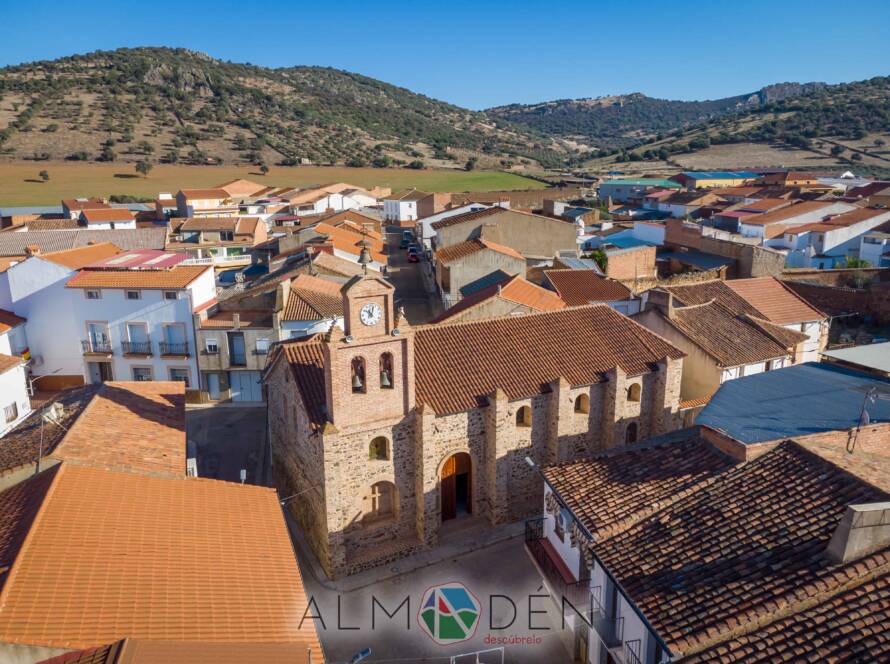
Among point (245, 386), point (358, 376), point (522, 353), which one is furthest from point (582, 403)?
point (245, 386)

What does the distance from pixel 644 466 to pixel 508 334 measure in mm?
8887

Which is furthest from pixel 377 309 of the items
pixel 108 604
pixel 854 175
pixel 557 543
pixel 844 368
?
pixel 854 175

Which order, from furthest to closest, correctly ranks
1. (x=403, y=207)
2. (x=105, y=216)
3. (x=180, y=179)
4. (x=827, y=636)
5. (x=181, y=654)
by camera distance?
(x=180, y=179) < (x=403, y=207) < (x=105, y=216) < (x=181, y=654) < (x=827, y=636)

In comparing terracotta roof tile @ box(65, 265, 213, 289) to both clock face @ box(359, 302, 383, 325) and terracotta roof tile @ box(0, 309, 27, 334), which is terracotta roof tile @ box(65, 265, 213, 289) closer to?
terracotta roof tile @ box(0, 309, 27, 334)

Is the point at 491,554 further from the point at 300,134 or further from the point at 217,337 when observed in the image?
the point at 300,134

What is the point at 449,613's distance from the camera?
771 inches

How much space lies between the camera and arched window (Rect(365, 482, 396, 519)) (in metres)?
21.7

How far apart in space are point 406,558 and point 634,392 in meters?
10.6

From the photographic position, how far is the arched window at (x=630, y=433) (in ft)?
81.1

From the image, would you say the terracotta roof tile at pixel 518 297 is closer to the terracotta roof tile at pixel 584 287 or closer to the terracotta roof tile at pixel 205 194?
the terracotta roof tile at pixel 584 287

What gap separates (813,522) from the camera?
43.2 feet

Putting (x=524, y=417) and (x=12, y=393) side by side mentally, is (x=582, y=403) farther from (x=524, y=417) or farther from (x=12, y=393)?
(x=12, y=393)

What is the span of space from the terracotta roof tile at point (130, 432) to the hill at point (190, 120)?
383 feet

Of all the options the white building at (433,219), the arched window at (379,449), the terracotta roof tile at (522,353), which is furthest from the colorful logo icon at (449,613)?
the white building at (433,219)
